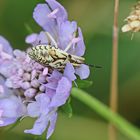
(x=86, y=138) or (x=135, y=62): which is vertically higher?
(x=135, y=62)

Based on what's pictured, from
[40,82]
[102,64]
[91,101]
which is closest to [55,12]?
[40,82]

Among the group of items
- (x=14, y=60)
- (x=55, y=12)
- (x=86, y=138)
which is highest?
(x=55, y=12)

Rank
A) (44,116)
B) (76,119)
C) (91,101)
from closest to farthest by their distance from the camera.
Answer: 1. (44,116)
2. (91,101)
3. (76,119)

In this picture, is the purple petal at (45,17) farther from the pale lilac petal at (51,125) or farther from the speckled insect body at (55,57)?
the pale lilac petal at (51,125)

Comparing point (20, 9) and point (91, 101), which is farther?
point (20, 9)

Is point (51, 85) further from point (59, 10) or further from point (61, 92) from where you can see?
point (59, 10)

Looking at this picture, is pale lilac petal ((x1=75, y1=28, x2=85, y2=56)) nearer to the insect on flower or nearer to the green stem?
the insect on flower

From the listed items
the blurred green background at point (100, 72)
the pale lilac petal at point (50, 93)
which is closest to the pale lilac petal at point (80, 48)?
the pale lilac petal at point (50, 93)

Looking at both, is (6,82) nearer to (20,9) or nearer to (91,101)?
(91,101)
